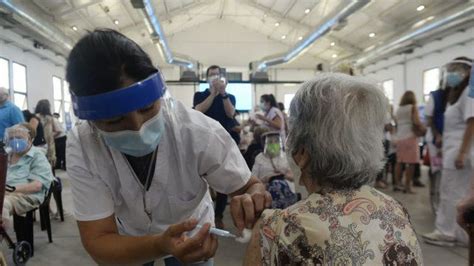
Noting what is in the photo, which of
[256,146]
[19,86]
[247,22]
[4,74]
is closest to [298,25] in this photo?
[247,22]

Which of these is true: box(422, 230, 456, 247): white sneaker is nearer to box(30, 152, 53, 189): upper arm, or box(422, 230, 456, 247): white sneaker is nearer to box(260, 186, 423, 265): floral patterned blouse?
box(260, 186, 423, 265): floral patterned blouse

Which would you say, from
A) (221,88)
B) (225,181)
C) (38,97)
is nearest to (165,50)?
(38,97)

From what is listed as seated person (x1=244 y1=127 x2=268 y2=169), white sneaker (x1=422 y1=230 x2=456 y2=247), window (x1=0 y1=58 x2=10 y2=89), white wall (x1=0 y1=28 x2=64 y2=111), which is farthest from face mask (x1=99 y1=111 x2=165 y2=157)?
white wall (x1=0 y1=28 x2=64 y2=111)

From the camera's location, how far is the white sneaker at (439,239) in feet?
10.6

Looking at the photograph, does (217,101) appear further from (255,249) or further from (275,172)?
(255,249)

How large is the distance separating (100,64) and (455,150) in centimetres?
289

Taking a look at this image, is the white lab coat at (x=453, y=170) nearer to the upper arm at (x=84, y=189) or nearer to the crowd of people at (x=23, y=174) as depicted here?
the upper arm at (x=84, y=189)

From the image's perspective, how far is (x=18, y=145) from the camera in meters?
3.18

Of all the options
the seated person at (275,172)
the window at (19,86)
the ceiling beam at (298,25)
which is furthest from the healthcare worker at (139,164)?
the ceiling beam at (298,25)

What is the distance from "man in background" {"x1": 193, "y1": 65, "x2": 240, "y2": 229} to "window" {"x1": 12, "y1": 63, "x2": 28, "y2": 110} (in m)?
7.15

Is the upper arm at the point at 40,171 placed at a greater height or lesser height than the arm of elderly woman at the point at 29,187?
greater

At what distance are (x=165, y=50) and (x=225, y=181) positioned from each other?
472 inches

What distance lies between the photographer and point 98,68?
0.88 m

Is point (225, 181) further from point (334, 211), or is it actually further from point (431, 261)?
point (431, 261)
